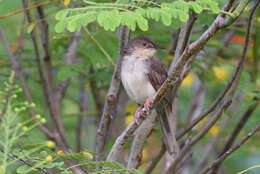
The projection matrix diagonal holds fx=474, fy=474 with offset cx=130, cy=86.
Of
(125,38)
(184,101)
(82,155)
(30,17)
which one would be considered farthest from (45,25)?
(184,101)

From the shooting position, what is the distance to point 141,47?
5594 millimetres

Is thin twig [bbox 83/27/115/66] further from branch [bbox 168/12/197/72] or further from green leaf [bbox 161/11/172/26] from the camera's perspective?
green leaf [bbox 161/11/172/26]

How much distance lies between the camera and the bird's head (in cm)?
548

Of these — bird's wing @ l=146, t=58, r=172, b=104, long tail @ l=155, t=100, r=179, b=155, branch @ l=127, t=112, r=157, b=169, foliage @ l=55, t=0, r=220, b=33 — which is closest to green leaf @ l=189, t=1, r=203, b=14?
foliage @ l=55, t=0, r=220, b=33

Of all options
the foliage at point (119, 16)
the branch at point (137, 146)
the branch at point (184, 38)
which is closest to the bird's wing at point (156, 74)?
the branch at point (137, 146)

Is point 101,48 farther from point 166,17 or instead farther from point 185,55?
point 166,17

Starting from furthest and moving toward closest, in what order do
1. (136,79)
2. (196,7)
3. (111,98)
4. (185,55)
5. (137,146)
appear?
(136,79) < (137,146) < (111,98) < (185,55) < (196,7)

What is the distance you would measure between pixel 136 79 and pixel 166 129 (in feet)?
2.16

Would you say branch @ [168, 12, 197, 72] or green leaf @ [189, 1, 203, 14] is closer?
green leaf @ [189, 1, 203, 14]

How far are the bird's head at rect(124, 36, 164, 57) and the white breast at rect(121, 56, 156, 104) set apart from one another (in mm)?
153

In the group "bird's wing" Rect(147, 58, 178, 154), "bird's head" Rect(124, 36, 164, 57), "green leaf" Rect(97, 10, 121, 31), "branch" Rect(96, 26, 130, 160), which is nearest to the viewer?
"green leaf" Rect(97, 10, 121, 31)

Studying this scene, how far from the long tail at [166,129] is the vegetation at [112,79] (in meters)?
0.08

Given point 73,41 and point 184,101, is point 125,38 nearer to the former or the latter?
point 73,41

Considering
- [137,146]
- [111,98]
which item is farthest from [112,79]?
[137,146]
